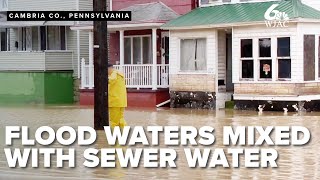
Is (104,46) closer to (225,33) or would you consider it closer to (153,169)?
(153,169)

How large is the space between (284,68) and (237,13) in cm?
305

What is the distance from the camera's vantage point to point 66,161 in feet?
44.5

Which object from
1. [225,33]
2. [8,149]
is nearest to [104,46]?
[8,149]

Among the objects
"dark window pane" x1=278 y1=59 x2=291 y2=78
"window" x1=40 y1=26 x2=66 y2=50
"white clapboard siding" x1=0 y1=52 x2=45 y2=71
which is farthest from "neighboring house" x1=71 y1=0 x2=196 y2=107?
"dark window pane" x1=278 y1=59 x2=291 y2=78

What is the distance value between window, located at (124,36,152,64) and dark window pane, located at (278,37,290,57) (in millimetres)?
7802

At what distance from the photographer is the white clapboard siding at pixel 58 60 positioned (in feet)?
115

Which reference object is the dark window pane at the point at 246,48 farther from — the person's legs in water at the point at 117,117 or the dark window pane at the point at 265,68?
the person's legs in water at the point at 117,117

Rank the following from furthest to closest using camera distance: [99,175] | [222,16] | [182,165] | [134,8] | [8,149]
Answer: [134,8]
[222,16]
[8,149]
[182,165]
[99,175]

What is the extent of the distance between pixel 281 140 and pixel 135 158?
169 inches

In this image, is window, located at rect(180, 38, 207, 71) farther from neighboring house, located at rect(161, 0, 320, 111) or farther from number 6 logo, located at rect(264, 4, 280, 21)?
number 6 logo, located at rect(264, 4, 280, 21)

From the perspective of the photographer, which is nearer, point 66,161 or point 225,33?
point 66,161

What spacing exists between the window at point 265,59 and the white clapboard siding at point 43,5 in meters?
11.2

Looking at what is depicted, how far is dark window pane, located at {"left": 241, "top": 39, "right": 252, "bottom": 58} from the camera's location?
27.5 meters

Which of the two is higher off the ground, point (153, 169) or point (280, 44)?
point (280, 44)
